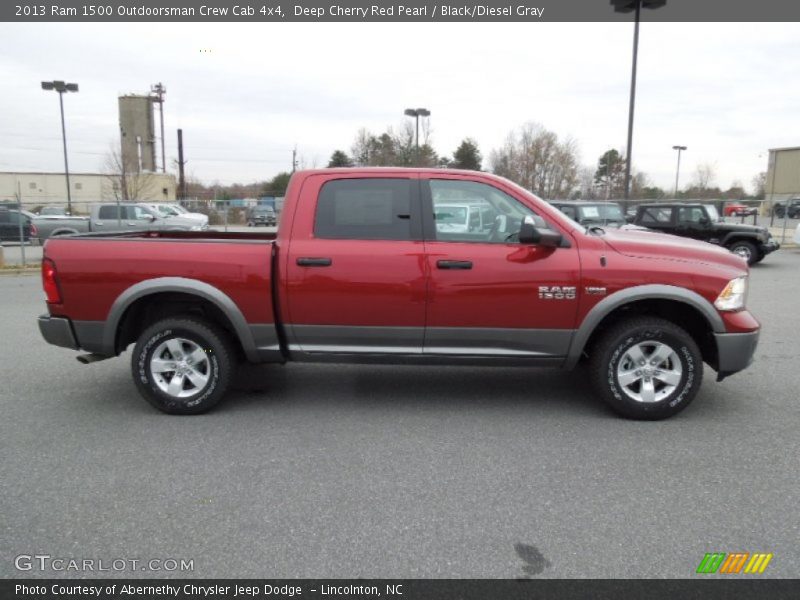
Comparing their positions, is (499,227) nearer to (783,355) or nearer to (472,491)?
(472,491)

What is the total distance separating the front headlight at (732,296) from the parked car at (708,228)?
39.3 ft

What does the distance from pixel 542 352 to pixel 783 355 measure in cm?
357

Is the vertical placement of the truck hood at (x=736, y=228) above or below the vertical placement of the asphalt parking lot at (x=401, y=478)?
above

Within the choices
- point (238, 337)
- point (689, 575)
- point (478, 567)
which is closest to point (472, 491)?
point (478, 567)

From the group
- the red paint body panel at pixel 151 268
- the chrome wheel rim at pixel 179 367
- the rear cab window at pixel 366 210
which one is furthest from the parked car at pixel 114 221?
the rear cab window at pixel 366 210

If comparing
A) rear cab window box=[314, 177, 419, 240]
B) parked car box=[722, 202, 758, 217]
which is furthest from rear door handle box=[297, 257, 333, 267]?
parked car box=[722, 202, 758, 217]

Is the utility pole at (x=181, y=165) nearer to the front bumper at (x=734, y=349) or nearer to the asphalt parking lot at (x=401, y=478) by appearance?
the asphalt parking lot at (x=401, y=478)

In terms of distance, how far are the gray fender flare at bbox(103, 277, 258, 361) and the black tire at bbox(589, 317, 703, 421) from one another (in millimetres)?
2760

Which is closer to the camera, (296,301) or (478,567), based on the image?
(478,567)

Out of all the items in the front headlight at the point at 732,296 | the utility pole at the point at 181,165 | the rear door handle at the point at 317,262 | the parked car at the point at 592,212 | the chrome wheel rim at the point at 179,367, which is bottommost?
the chrome wheel rim at the point at 179,367

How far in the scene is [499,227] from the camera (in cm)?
459

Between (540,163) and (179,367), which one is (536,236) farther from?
(540,163)

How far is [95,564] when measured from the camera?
2.78 meters

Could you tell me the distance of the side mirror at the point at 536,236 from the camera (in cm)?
432
